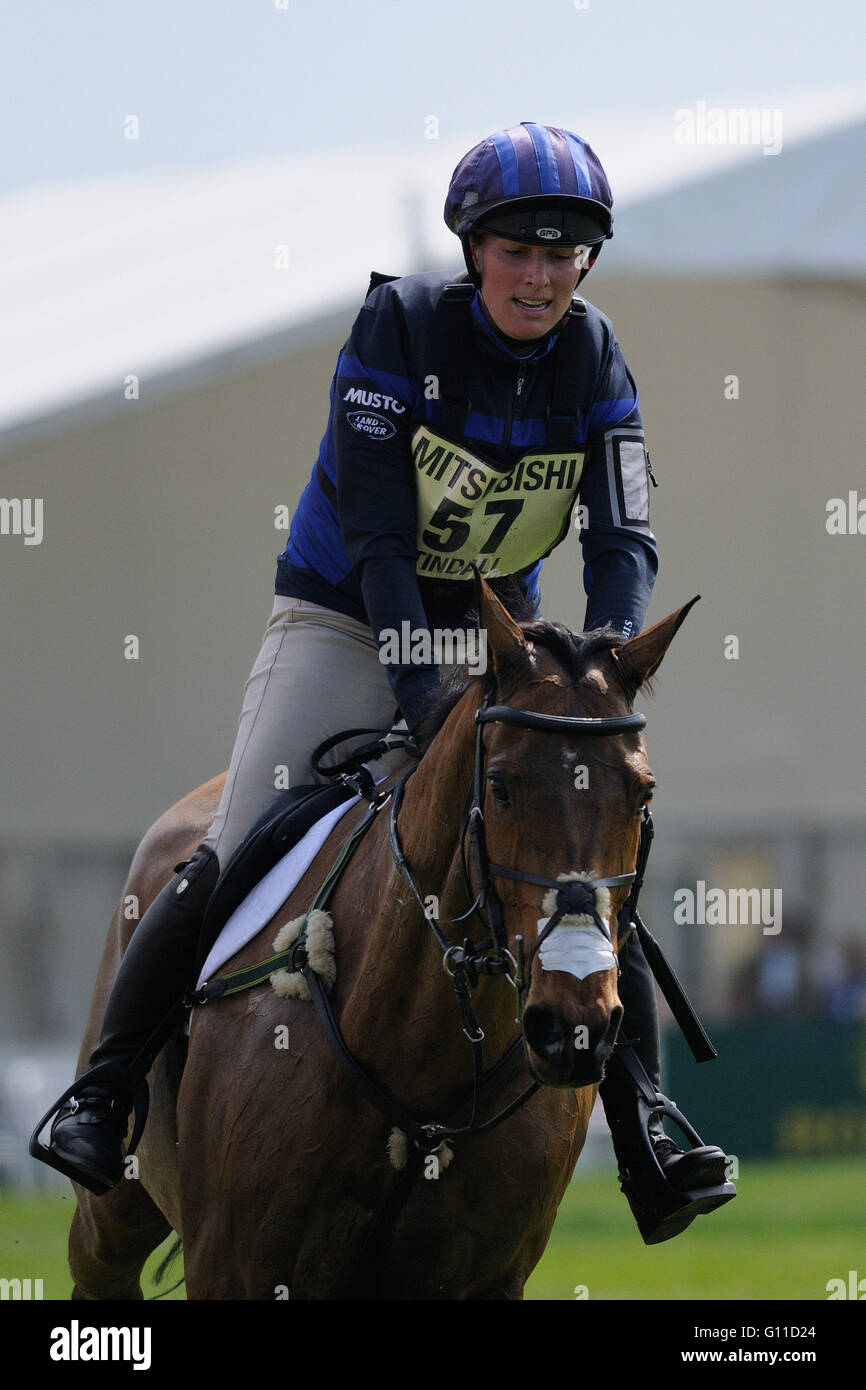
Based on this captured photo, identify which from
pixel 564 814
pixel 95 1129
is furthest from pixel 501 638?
pixel 95 1129

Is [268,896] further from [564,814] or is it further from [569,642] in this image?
[564,814]

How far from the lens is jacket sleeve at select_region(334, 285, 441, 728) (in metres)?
4.45

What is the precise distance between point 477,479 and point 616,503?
0.42 m

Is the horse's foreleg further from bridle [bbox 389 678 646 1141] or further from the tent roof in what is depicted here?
the tent roof

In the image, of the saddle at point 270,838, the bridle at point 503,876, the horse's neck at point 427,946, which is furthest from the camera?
the saddle at point 270,838

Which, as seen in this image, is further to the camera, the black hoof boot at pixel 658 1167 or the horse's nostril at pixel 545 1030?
the black hoof boot at pixel 658 1167

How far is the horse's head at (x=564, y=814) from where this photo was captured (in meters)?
3.30

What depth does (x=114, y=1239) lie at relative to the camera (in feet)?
19.8

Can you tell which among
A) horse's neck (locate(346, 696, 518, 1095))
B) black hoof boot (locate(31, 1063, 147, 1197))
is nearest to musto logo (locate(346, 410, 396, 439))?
horse's neck (locate(346, 696, 518, 1095))

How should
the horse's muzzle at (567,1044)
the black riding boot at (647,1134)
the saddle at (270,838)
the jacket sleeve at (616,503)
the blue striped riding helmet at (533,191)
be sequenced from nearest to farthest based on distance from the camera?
the horse's muzzle at (567,1044)
the blue striped riding helmet at (533,191)
the black riding boot at (647,1134)
the jacket sleeve at (616,503)
the saddle at (270,838)

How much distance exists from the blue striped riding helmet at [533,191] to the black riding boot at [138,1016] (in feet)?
6.40

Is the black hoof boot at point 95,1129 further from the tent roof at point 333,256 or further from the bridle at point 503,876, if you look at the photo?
the tent roof at point 333,256

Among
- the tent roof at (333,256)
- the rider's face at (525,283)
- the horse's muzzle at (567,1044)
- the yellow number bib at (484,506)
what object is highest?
the tent roof at (333,256)

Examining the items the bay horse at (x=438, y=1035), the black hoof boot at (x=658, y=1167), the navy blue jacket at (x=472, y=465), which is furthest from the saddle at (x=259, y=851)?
the black hoof boot at (x=658, y=1167)
